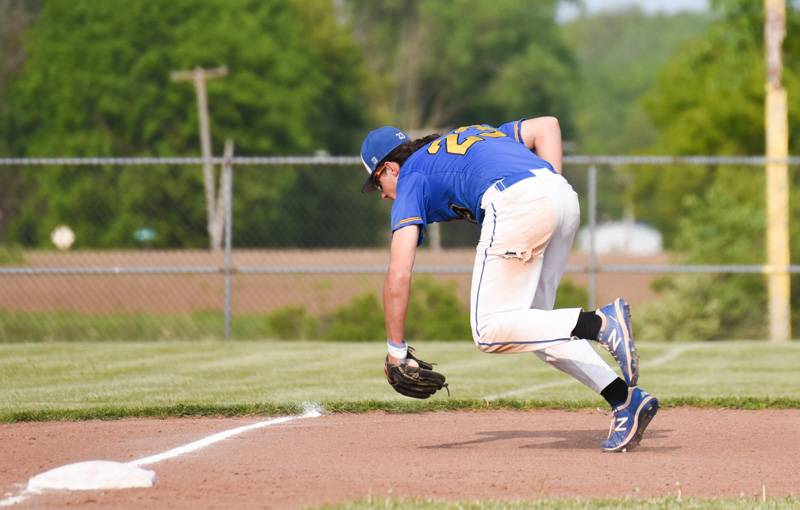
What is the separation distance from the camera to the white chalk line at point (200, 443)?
530 cm

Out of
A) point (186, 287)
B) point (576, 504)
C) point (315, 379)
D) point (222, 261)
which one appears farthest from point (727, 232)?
point (576, 504)

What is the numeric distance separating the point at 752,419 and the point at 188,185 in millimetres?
30570

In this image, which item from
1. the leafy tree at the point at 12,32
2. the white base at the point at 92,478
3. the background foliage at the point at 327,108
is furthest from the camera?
the leafy tree at the point at 12,32

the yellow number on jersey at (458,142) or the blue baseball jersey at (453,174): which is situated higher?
the yellow number on jersey at (458,142)

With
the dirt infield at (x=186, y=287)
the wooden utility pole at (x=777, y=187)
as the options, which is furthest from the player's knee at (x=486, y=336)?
the dirt infield at (x=186, y=287)

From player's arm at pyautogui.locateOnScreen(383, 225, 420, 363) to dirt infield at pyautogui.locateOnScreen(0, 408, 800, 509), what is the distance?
A: 72 centimetres

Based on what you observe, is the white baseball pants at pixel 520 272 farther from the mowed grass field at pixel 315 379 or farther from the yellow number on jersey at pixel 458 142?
the mowed grass field at pixel 315 379

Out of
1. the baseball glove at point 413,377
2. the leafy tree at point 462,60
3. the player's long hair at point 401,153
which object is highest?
the leafy tree at point 462,60

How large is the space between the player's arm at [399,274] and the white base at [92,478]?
4.61 ft

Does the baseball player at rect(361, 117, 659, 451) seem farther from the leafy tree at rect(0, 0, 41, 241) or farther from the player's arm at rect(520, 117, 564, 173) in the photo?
the leafy tree at rect(0, 0, 41, 241)

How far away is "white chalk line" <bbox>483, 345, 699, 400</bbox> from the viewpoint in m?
9.39

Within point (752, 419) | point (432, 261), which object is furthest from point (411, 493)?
point (432, 261)

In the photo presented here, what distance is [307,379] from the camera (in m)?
10.4

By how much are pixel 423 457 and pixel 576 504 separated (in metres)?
1.52
